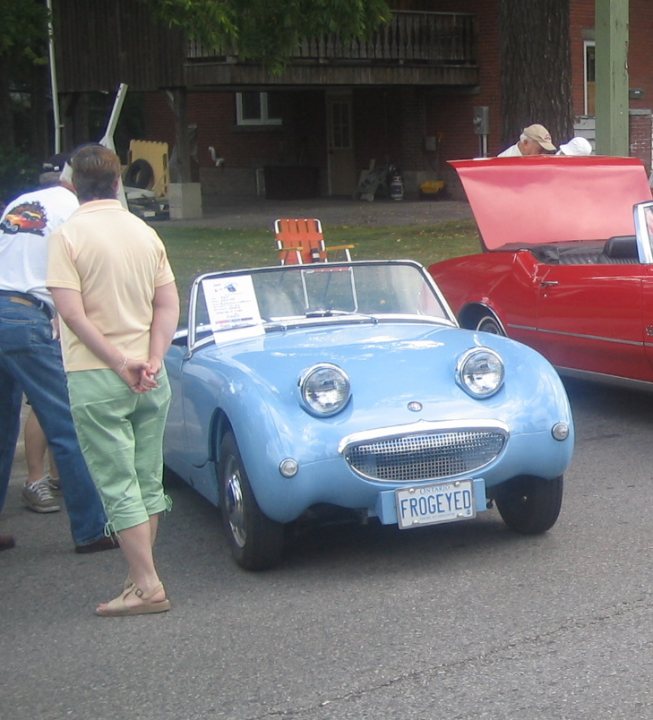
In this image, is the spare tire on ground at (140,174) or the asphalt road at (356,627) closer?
the asphalt road at (356,627)

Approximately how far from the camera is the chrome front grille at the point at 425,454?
5.04m

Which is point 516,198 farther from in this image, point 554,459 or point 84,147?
point 84,147

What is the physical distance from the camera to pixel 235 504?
533 cm

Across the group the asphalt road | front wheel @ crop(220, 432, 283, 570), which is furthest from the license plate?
front wheel @ crop(220, 432, 283, 570)

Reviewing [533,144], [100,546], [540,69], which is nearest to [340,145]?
[540,69]

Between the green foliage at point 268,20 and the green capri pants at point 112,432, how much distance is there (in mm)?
8626

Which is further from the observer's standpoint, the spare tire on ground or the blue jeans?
the spare tire on ground

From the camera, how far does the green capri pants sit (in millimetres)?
4652

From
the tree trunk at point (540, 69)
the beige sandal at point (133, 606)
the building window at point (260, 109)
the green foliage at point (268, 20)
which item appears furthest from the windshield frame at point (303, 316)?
the building window at point (260, 109)

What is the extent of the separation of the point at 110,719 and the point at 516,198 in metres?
6.77

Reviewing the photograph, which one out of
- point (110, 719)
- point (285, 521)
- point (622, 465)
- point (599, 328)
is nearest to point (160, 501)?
point (285, 521)

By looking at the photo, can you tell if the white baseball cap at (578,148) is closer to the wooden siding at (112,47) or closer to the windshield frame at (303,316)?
the windshield frame at (303,316)

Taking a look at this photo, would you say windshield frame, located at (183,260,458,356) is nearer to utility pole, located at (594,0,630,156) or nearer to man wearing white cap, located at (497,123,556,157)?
man wearing white cap, located at (497,123,556,157)

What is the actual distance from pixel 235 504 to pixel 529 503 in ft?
4.21
